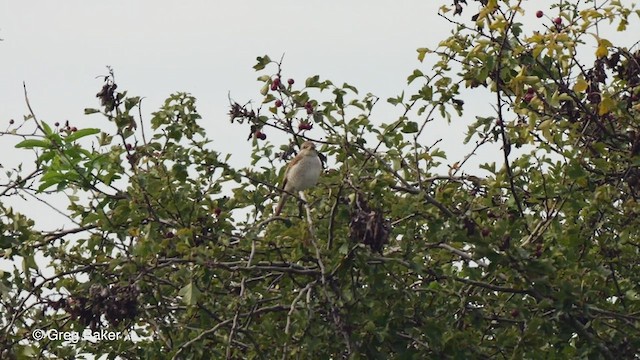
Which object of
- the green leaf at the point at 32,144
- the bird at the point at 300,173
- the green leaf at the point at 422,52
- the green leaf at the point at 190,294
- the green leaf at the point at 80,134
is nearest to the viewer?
the green leaf at the point at 190,294

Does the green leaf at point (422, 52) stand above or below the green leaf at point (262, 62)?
above

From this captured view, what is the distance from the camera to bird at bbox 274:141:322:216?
8.44m

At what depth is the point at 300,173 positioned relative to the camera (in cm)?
851

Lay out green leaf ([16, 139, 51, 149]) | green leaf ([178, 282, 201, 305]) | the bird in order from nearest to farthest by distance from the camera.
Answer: green leaf ([178, 282, 201, 305]) < green leaf ([16, 139, 51, 149]) < the bird

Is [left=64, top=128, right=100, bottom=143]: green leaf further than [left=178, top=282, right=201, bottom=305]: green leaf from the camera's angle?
Yes

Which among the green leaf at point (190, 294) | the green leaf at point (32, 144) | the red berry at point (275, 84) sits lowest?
the green leaf at point (190, 294)

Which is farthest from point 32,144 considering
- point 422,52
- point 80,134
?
point 422,52

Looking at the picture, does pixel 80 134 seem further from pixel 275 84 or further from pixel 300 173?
pixel 300 173

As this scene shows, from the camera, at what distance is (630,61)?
7.75 meters

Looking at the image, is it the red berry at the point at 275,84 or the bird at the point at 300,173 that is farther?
the bird at the point at 300,173

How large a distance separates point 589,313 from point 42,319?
3.69m

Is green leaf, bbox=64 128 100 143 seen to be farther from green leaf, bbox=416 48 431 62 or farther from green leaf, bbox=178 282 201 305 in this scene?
green leaf, bbox=416 48 431 62

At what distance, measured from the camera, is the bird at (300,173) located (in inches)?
332

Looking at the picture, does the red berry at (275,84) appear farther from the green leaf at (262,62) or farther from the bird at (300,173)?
the bird at (300,173)
